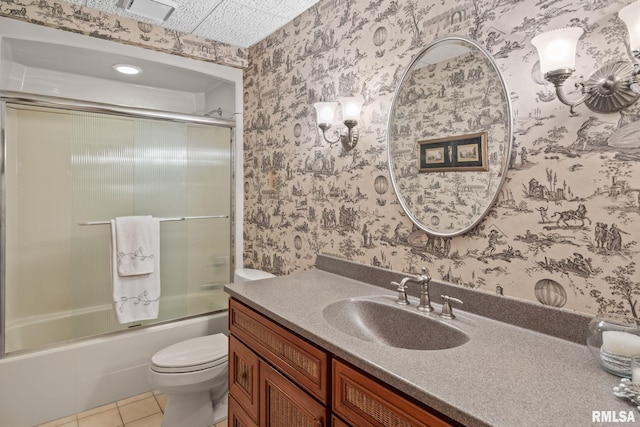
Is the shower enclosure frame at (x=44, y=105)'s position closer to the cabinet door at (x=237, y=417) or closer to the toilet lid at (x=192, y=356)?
the toilet lid at (x=192, y=356)

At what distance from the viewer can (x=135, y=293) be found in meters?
2.42

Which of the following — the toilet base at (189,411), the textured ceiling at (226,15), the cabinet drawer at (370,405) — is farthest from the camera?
the textured ceiling at (226,15)

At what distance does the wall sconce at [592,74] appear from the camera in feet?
3.10

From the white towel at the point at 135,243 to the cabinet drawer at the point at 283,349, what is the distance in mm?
1104

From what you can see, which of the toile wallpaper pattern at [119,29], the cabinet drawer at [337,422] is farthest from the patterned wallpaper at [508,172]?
the cabinet drawer at [337,422]

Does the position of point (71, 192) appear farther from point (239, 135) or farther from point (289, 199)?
point (289, 199)

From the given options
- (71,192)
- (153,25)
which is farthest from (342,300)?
(153,25)

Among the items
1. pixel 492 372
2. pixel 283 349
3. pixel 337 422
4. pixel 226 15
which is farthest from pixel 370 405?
pixel 226 15

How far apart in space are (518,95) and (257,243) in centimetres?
204

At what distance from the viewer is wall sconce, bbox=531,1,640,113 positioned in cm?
94

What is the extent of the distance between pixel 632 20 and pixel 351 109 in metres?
1.06

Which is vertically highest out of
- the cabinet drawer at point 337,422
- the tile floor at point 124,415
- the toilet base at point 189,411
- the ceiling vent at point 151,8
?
the ceiling vent at point 151,8

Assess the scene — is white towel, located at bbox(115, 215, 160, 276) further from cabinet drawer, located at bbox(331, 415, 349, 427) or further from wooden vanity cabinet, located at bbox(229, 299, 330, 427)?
cabinet drawer, located at bbox(331, 415, 349, 427)

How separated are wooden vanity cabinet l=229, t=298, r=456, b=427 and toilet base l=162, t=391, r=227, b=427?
0.48 m
